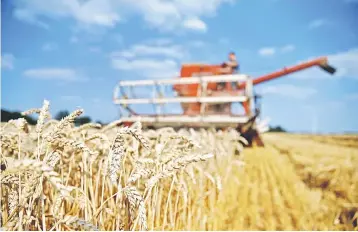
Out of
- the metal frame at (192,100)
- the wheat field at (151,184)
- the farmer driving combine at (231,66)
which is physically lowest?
the wheat field at (151,184)

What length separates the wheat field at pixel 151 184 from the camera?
3.11ft

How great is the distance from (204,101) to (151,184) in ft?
18.5

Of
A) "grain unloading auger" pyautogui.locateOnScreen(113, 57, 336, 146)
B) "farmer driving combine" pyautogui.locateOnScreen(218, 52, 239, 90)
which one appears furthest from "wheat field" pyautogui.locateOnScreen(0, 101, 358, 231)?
"farmer driving combine" pyautogui.locateOnScreen(218, 52, 239, 90)

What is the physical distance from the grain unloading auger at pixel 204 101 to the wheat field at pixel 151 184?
78 centimetres

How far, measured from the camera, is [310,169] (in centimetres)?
490

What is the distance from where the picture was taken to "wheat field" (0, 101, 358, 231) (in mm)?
948

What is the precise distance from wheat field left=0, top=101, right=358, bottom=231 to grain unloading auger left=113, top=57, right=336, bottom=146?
777 mm

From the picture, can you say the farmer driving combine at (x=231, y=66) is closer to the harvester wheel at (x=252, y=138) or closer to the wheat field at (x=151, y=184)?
the harvester wheel at (x=252, y=138)

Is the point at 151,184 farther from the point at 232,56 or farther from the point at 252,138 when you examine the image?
the point at 232,56

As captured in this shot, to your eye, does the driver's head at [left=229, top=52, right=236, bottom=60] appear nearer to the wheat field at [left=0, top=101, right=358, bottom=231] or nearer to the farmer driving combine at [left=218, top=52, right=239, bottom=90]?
the farmer driving combine at [left=218, top=52, right=239, bottom=90]

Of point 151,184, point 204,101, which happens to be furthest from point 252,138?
point 151,184

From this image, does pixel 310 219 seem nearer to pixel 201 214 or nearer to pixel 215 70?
pixel 201 214

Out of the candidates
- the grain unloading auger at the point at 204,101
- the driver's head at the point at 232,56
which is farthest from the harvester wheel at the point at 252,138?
the driver's head at the point at 232,56

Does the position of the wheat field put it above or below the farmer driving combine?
below
